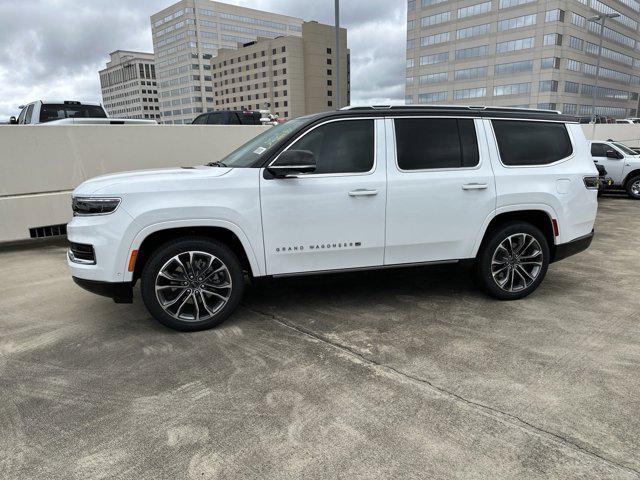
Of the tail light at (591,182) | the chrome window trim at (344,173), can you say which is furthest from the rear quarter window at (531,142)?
the chrome window trim at (344,173)

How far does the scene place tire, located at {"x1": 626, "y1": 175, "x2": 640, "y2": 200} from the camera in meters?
12.8

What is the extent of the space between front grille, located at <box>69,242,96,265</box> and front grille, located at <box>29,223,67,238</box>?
4167mm

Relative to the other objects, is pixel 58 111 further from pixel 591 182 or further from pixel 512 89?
pixel 512 89

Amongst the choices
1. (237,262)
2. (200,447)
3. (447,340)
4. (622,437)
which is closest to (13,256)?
(237,262)

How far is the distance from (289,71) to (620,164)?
10406 cm

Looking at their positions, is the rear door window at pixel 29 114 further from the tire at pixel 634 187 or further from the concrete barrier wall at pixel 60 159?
the tire at pixel 634 187

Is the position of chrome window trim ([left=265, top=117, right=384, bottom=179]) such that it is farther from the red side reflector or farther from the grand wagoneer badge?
the red side reflector

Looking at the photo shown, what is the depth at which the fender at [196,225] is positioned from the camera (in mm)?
3695

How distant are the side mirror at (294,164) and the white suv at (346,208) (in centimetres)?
1

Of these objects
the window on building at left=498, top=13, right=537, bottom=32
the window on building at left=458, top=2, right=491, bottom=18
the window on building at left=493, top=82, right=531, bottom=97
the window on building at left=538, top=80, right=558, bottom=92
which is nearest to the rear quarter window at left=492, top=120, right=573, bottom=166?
the window on building at left=538, top=80, right=558, bottom=92

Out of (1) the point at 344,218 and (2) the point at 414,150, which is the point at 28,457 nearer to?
(1) the point at 344,218

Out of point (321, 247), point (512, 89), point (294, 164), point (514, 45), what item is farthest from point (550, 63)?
point (294, 164)

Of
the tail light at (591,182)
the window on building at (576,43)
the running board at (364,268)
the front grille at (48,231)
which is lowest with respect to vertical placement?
the front grille at (48,231)

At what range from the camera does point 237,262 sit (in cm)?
401
